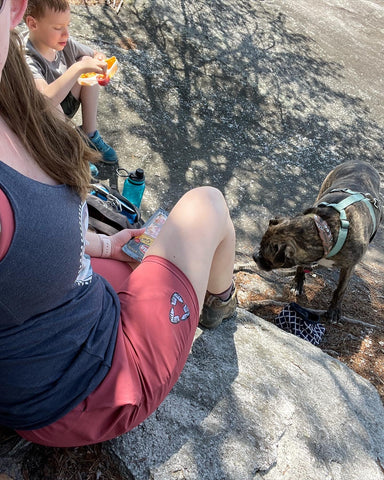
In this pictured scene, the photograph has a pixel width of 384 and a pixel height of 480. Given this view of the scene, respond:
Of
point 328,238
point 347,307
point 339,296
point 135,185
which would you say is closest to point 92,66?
point 135,185

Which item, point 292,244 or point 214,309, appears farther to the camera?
point 292,244

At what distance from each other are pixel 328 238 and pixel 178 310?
8.00 ft

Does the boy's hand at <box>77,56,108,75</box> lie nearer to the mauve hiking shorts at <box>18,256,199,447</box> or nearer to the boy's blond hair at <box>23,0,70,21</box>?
the boy's blond hair at <box>23,0,70,21</box>

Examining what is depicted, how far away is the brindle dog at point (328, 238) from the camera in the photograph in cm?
398

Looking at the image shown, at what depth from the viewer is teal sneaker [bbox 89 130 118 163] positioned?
4.59 metres

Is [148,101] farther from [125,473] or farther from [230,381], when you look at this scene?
[125,473]

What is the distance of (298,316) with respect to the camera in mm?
3676

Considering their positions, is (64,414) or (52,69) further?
(52,69)

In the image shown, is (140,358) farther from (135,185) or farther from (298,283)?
(298,283)

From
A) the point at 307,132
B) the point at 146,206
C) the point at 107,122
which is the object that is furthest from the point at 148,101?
the point at 307,132

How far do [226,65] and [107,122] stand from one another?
264 cm

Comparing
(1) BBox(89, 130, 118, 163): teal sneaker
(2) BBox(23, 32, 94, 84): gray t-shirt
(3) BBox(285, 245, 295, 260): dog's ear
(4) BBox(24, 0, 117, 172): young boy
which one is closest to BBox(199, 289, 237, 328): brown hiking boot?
(3) BBox(285, 245, 295, 260): dog's ear

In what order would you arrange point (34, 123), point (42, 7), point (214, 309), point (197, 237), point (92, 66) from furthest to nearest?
point (92, 66) → point (42, 7) → point (214, 309) → point (197, 237) → point (34, 123)

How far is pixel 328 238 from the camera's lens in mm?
3939
